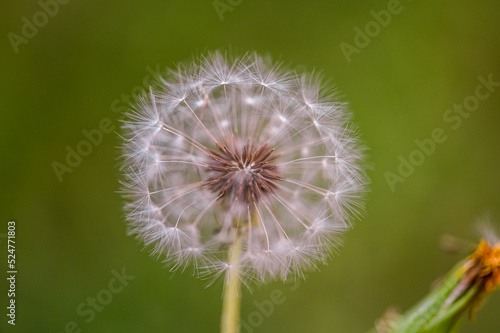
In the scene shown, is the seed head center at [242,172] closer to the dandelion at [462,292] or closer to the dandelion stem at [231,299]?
the dandelion stem at [231,299]

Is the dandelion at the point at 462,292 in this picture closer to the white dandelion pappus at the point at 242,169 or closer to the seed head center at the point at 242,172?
the white dandelion pappus at the point at 242,169

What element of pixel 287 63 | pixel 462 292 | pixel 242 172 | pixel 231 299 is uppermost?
pixel 287 63

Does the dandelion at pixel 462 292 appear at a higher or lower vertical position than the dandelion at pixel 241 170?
lower

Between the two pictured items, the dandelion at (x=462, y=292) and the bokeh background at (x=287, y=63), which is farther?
the bokeh background at (x=287, y=63)

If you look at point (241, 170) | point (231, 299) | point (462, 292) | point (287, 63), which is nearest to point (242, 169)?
point (241, 170)

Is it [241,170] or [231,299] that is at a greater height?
[241,170]

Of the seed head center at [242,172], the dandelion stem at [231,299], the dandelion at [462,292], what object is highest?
the seed head center at [242,172]

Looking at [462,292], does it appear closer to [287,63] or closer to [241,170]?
[241,170]

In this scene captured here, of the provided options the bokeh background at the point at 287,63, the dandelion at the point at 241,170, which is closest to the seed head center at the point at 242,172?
the dandelion at the point at 241,170

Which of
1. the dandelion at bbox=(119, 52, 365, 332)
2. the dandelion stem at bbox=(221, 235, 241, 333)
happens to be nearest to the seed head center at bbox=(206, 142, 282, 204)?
the dandelion at bbox=(119, 52, 365, 332)

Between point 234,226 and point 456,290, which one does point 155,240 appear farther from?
point 456,290
